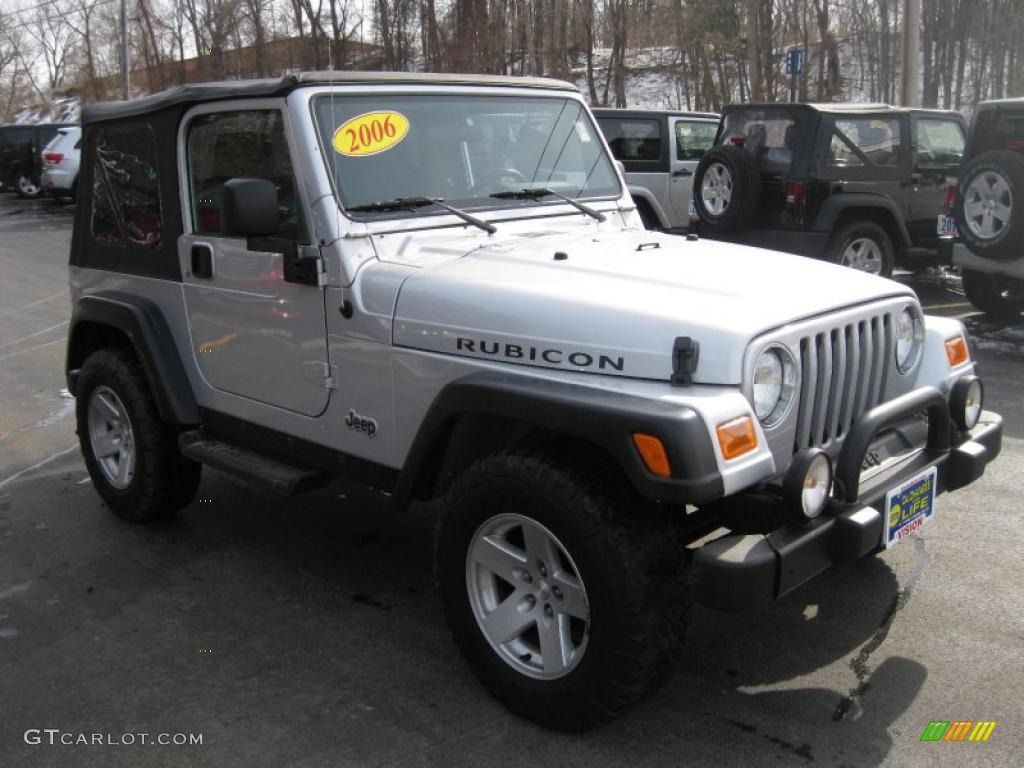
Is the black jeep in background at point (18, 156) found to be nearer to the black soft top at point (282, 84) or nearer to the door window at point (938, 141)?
the door window at point (938, 141)

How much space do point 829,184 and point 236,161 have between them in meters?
6.93

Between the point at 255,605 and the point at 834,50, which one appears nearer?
A: the point at 255,605

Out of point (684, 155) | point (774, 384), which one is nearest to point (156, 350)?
point (774, 384)

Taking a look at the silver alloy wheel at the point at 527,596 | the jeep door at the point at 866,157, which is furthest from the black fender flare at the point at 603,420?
the jeep door at the point at 866,157

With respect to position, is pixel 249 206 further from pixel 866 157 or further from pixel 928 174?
pixel 928 174

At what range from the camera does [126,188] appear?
16.0 feet

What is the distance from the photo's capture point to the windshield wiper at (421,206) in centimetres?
384

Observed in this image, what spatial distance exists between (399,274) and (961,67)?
22826 millimetres

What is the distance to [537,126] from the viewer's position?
4.43 meters

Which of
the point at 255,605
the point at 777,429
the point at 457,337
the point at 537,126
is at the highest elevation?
the point at 537,126

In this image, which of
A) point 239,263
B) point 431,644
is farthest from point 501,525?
point 239,263

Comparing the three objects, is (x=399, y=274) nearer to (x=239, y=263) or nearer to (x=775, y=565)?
(x=239, y=263)

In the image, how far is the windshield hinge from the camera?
2.87m

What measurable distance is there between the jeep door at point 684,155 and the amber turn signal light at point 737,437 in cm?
1028
